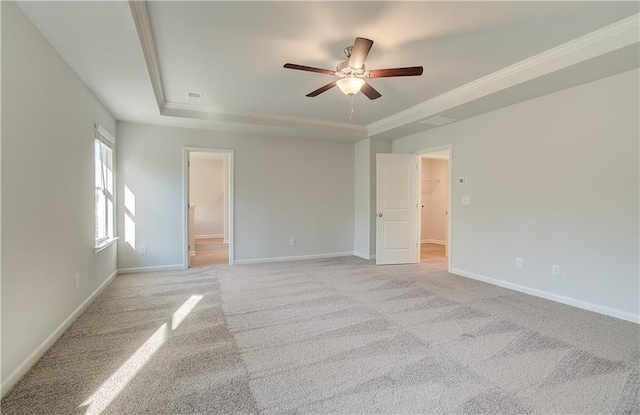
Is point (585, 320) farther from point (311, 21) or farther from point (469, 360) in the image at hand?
point (311, 21)

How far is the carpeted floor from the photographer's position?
1793mm

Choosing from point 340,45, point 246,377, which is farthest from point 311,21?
point 246,377

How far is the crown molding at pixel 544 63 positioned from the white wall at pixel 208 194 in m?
6.95

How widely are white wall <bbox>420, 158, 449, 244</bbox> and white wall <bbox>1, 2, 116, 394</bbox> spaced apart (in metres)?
7.50

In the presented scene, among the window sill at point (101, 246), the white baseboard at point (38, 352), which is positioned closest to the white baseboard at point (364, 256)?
the window sill at point (101, 246)

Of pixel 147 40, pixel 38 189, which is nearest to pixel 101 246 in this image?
pixel 38 189

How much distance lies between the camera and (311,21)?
244 centimetres

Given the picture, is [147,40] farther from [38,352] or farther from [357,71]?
[38,352]

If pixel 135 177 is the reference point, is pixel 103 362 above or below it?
below

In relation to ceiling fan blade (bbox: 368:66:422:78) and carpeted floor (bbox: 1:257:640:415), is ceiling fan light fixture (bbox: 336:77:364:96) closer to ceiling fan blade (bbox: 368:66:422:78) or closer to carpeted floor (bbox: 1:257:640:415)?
ceiling fan blade (bbox: 368:66:422:78)

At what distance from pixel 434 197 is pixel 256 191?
5.21 metres

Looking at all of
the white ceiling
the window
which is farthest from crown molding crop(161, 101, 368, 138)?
the window

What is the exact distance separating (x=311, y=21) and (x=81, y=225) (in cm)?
296

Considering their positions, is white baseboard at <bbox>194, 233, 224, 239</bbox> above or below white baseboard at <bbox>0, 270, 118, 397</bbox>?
above
